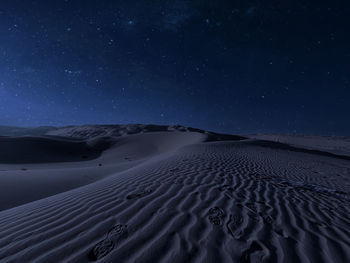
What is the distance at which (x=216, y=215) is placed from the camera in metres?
2.68

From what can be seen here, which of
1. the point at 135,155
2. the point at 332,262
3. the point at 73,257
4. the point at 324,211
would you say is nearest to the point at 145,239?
the point at 73,257

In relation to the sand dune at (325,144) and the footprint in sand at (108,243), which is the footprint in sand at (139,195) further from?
the sand dune at (325,144)

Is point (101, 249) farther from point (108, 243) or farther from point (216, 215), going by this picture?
point (216, 215)

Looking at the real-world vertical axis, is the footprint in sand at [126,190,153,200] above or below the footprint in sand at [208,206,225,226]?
below

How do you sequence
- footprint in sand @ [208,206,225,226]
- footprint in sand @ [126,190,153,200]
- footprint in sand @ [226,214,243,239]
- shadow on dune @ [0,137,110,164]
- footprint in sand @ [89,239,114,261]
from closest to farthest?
footprint in sand @ [89,239,114,261] → footprint in sand @ [226,214,243,239] → footprint in sand @ [208,206,225,226] → footprint in sand @ [126,190,153,200] → shadow on dune @ [0,137,110,164]

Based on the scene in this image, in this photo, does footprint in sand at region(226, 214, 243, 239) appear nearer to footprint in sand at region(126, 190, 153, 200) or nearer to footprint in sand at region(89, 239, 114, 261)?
footprint in sand at region(89, 239, 114, 261)

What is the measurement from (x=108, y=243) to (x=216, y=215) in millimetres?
1569

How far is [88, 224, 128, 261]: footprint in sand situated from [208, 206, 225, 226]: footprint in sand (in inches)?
47.7

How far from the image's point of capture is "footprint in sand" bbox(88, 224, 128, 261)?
1755 millimetres

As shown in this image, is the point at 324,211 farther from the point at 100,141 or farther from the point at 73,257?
the point at 100,141

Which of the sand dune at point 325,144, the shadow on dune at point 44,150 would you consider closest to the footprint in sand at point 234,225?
the shadow on dune at point 44,150

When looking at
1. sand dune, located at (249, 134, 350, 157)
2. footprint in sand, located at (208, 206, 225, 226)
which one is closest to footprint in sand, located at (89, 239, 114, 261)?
footprint in sand, located at (208, 206, 225, 226)

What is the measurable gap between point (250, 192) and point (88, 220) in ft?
11.1

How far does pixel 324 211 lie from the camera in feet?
11.3
